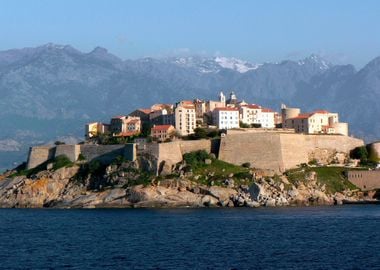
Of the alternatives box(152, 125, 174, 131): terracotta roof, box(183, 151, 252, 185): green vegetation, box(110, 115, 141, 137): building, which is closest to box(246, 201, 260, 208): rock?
box(183, 151, 252, 185): green vegetation

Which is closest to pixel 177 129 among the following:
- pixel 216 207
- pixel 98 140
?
pixel 98 140

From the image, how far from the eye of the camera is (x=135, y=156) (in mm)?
98125

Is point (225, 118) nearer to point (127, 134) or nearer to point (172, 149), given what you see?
point (127, 134)

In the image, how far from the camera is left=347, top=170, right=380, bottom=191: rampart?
99.1m

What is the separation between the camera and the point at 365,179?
99.1m

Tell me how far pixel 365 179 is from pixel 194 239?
39.2m

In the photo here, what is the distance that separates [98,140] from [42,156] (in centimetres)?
670

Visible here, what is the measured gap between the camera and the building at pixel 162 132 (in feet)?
344

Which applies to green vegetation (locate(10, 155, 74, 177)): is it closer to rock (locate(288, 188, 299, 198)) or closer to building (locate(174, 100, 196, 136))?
building (locate(174, 100, 196, 136))

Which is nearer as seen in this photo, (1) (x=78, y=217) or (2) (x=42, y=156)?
(1) (x=78, y=217)

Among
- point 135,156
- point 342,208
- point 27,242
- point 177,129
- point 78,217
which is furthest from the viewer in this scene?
→ point 177,129

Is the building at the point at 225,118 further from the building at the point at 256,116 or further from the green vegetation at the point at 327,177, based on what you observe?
the green vegetation at the point at 327,177

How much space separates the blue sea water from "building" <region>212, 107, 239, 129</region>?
74.5 feet

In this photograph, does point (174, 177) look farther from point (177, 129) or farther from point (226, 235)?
point (226, 235)
